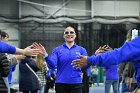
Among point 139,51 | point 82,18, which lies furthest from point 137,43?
point 82,18

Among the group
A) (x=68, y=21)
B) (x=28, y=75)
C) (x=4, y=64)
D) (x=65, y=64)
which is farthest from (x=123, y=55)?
(x=68, y=21)

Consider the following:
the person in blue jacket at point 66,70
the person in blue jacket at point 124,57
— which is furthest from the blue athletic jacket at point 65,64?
the person in blue jacket at point 124,57

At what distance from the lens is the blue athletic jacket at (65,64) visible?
7156mm

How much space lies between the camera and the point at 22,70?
998 centimetres

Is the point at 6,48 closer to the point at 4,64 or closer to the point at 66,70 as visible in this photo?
the point at 4,64

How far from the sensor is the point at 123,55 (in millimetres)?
4434

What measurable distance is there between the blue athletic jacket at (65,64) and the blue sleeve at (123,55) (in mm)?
2444

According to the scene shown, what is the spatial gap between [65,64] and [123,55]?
286 centimetres

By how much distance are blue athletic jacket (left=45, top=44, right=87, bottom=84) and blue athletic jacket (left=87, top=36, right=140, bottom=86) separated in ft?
8.06

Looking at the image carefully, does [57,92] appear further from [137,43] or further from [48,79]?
[48,79]

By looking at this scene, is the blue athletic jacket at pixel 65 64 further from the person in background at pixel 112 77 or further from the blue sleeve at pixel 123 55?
the person in background at pixel 112 77

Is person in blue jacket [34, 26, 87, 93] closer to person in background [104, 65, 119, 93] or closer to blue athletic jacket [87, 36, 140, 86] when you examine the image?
blue athletic jacket [87, 36, 140, 86]

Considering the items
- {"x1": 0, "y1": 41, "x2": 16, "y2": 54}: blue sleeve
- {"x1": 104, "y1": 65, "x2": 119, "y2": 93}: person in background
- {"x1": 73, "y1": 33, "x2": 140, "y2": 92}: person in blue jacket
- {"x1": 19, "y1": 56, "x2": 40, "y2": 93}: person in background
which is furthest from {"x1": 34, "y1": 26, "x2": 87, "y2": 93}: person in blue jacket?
{"x1": 104, "y1": 65, "x2": 119, "y2": 93}: person in background

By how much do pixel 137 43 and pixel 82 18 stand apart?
21.7 metres
